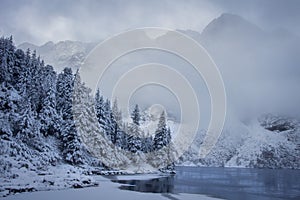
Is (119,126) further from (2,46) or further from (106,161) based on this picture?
(2,46)

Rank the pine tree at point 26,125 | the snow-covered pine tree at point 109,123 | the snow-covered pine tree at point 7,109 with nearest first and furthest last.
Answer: the snow-covered pine tree at point 7,109, the pine tree at point 26,125, the snow-covered pine tree at point 109,123

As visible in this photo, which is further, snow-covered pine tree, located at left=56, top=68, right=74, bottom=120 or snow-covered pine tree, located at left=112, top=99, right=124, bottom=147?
snow-covered pine tree, located at left=112, top=99, right=124, bottom=147

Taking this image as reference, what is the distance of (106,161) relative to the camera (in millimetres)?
68062

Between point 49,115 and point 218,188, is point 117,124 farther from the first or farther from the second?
point 218,188

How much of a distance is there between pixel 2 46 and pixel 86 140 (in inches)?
932

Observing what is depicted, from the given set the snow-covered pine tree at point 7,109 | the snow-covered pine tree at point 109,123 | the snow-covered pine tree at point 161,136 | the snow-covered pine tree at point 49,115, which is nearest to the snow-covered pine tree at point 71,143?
the snow-covered pine tree at point 49,115

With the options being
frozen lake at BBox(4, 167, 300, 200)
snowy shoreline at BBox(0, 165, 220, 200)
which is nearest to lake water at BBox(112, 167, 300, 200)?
frozen lake at BBox(4, 167, 300, 200)

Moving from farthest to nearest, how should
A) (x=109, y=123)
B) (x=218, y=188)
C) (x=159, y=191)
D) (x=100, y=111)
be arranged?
(x=109, y=123) → (x=100, y=111) → (x=218, y=188) → (x=159, y=191)

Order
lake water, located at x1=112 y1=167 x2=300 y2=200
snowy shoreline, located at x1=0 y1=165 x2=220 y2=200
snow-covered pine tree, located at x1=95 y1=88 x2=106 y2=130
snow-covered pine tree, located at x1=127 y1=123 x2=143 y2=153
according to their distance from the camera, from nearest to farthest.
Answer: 1. snowy shoreline, located at x1=0 y1=165 x2=220 y2=200
2. lake water, located at x1=112 y1=167 x2=300 y2=200
3. snow-covered pine tree, located at x1=95 y1=88 x2=106 y2=130
4. snow-covered pine tree, located at x1=127 y1=123 x2=143 y2=153

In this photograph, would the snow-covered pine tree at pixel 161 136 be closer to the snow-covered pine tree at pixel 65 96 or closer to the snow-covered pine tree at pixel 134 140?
the snow-covered pine tree at pixel 134 140

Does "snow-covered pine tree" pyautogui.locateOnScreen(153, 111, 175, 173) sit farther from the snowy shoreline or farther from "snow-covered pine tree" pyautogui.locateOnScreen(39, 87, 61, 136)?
the snowy shoreline

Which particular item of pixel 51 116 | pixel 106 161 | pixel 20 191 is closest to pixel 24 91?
pixel 51 116

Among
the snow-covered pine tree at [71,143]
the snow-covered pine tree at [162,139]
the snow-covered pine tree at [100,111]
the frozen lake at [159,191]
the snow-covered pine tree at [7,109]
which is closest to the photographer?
the frozen lake at [159,191]

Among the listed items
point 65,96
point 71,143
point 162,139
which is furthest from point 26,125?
point 162,139
